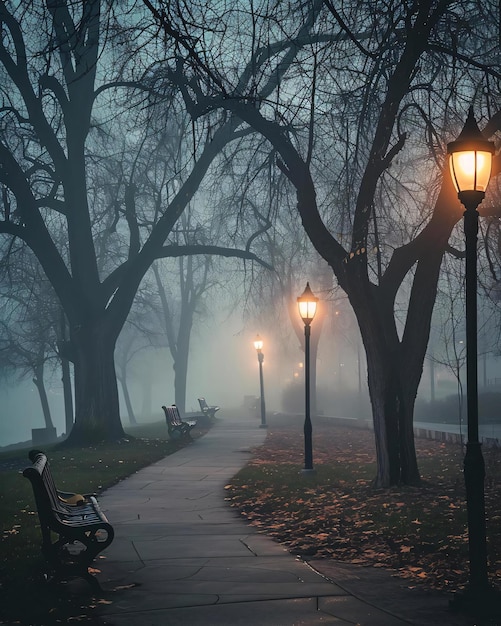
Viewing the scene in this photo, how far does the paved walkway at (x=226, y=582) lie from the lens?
251 inches

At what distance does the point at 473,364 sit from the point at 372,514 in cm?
487

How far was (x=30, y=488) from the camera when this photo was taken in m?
16.0

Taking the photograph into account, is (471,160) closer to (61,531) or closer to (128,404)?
(61,531)

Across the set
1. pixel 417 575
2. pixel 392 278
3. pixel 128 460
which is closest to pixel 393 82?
pixel 392 278

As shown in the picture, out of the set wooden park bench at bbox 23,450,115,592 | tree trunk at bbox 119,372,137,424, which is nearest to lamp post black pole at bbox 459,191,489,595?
wooden park bench at bbox 23,450,115,592

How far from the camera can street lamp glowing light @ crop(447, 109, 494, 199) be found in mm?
7559

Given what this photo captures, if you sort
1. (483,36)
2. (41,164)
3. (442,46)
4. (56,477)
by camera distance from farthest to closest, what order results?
(41,164)
(56,477)
(483,36)
(442,46)

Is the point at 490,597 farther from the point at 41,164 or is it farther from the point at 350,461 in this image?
the point at 41,164

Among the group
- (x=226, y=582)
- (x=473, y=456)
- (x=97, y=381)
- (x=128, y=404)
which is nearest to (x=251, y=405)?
(x=128, y=404)

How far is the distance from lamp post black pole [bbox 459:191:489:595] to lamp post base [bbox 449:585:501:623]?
3 centimetres

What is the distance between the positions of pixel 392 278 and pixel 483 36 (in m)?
3.92

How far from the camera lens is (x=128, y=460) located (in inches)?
821

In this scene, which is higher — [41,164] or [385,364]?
[41,164]

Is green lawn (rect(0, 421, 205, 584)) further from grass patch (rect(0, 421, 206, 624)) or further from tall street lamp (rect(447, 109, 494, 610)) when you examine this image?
tall street lamp (rect(447, 109, 494, 610))
